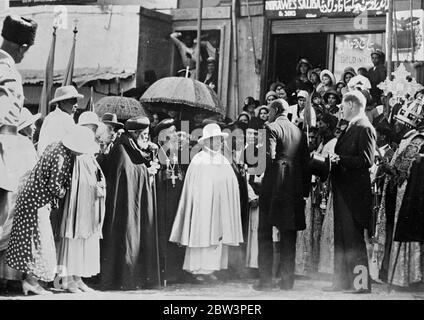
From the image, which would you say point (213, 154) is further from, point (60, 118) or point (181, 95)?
point (60, 118)

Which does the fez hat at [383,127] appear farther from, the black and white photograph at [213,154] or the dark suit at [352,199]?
the dark suit at [352,199]

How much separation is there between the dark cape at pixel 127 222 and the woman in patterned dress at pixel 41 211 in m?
0.41

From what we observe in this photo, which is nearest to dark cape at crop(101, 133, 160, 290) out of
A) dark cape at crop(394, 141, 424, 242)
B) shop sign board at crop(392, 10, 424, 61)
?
dark cape at crop(394, 141, 424, 242)

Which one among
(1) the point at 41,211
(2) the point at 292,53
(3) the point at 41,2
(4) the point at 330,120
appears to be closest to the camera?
(1) the point at 41,211

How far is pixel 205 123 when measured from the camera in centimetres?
780

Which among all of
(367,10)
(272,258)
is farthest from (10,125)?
(367,10)

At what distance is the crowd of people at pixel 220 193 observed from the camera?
7297mm

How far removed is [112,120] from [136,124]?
1.00ft

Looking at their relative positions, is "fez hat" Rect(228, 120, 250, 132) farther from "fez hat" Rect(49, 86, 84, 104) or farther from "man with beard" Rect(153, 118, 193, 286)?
"fez hat" Rect(49, 86, 84, 104)

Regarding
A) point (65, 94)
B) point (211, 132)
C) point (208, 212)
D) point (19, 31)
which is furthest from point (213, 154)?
point (19, 31)

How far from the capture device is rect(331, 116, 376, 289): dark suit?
733 centimetres

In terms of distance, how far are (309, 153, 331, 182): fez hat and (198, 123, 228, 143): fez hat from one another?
3.01 feet

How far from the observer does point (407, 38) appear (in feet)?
25.6

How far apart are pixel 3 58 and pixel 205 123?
212cm
